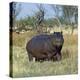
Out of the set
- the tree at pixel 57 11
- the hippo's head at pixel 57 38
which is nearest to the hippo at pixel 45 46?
the hippo's head at pixel 57 38

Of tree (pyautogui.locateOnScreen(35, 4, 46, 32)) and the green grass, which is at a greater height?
tree (pyautogui.locateOnScreen(35, 4, 46, 32))

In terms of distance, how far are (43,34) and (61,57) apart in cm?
Result: 25

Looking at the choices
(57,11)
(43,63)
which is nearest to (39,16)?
(57,11)

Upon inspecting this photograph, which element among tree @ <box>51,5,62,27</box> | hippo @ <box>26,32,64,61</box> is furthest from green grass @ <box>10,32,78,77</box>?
tree @ <box>51,5,62,27</box>

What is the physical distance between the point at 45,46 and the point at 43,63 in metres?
0.14

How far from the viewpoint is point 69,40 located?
1.76m

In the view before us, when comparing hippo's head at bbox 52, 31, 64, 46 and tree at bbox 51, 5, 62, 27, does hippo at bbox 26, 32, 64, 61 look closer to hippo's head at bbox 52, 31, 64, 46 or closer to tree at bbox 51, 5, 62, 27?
hippo's head at bbox 52, 31, 64, 46

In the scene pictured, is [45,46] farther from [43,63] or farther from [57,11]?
[57,11]

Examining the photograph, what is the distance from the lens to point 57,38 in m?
1.73

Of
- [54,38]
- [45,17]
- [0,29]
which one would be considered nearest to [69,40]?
[54,38]

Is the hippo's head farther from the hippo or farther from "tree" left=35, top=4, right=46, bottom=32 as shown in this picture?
"tree" left=35, top=4, right=46, bottom=32

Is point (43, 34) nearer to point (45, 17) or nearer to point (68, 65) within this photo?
point (45, 17)

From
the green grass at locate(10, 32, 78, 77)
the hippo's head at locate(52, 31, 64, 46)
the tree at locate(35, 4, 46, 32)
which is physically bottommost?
the green grass at locate(10, 32, 78, 77)

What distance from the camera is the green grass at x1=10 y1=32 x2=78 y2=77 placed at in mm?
1640
